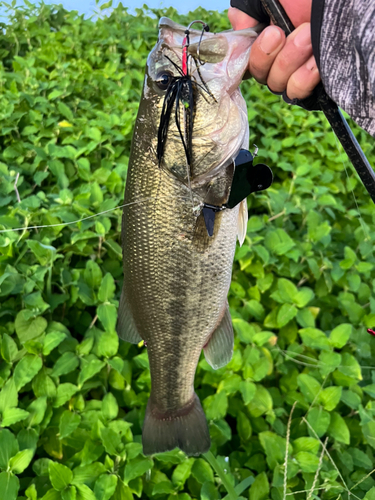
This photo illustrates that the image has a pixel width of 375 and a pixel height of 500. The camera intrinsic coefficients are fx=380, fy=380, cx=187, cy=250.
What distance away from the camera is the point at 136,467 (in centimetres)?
161

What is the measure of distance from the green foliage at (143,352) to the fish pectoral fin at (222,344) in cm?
47

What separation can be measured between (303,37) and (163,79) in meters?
0.42

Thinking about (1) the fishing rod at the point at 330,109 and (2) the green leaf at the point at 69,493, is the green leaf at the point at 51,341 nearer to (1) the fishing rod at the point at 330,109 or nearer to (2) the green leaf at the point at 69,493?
(2) the green leaf at the point at 69,493

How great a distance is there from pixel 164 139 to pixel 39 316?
1.26 m

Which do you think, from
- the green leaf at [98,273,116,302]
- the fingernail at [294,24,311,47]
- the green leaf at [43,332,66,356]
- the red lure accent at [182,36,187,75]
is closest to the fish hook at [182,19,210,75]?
the red lure accent at [182,36,187,75]

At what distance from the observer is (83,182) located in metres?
3.04

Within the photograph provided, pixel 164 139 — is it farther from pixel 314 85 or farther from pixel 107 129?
pixel 107 129

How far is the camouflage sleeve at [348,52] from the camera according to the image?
823 mm

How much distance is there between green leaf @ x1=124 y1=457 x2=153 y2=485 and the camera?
62.3 inches

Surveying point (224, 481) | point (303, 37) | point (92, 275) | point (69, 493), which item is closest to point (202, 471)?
point (224, 481)

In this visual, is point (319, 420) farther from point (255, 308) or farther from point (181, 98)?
point (181, 98)

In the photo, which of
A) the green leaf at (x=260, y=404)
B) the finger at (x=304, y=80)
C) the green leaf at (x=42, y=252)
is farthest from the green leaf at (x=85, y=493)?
the finger at (x=304, y=80)

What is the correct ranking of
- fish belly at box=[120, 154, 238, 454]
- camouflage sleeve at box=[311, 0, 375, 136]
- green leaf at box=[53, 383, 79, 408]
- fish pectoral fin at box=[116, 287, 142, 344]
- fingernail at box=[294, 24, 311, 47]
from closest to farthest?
camouflage sleeve at box=[311, 0, 375, 136] → fingernail at box=[294, 24, 311, 47] → fish belly at box=[120, 154, 238, 454] → fish pectoral fin at box=[116, 287, 142, 344] → green leaf at box=[53, 383, 79, 408]

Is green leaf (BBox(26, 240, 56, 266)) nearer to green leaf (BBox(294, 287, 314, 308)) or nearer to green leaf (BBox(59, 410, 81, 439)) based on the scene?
green leaf (BBox(59, 410, 81, 439))
